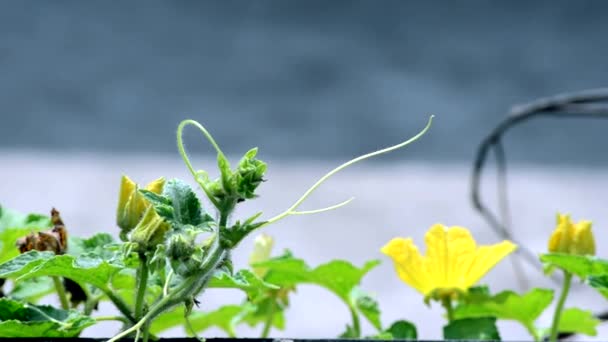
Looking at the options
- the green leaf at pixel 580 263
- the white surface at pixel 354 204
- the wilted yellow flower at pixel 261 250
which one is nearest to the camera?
the green leaf at pixel 580 263

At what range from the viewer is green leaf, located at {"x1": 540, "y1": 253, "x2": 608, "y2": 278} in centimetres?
47

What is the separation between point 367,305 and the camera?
559 mm

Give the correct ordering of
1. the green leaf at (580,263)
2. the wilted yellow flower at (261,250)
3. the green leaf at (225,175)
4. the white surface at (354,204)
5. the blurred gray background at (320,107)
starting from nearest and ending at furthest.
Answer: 1. the green leaf at (225,175)
2. the green leaf at (580,263)
3. the wilted yellow flower at (261,250)
4. the white surface at (354,204)
5. the blurred gray background at (320,107)

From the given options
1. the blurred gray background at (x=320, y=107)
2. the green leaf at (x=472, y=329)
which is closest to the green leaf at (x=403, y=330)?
the green leaf at (x=472, y=329)

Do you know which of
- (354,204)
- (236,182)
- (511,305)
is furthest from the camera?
(354,204)

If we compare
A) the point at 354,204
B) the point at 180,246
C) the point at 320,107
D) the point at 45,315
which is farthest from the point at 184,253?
the point at 320,107

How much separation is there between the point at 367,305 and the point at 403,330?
0.04 metres

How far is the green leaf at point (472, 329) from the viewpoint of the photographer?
0.51 m

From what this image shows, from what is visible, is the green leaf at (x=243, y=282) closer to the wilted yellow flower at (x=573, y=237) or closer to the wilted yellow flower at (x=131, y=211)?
the wilted yellow flower at (x=131, y=211)

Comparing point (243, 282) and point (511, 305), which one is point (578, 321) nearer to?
point (511, 305)

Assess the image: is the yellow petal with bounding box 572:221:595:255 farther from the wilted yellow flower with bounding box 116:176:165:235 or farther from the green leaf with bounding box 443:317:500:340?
the wilted yellow flower with bounding box 116:176:165:235

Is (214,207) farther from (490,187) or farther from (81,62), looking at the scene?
(81,62)

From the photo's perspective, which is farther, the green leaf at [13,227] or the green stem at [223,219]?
the green leaf at [13,227]

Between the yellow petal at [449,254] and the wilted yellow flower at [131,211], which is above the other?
the wilted yellow flower at [131,211]
